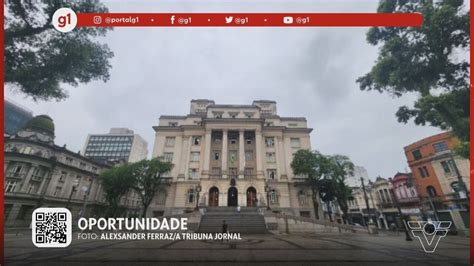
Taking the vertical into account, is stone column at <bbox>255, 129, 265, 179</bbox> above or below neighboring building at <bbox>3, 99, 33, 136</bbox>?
above

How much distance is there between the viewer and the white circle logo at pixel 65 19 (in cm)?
371

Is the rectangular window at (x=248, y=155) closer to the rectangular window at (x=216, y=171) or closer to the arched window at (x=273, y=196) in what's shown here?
the rectangular window at (x=216, y=171)

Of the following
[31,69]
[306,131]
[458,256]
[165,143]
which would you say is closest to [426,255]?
[458,256]

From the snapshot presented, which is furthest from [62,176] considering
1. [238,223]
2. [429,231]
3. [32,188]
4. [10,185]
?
[429,231]

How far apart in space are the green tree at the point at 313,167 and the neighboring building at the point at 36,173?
20.5m

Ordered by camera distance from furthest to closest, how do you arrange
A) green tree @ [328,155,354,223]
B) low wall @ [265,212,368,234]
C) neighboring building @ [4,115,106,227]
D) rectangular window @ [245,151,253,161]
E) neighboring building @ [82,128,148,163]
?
neighboring building @ [82,128,148,163]
rectangular window @ [245,151,253,161]
green tree @ [328,155,354,223]
low wall @ [265,212,368,234]
neighboring building @ [4,115,106,227]

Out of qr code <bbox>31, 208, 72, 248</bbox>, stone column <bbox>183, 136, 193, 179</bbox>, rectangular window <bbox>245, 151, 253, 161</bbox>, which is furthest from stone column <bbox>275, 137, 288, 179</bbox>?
qr code <bbox>31, 208, 72, 248</bbox>

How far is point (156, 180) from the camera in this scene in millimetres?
21641

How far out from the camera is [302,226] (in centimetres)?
1664

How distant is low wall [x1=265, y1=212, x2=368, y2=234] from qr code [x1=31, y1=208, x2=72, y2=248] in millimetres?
14912

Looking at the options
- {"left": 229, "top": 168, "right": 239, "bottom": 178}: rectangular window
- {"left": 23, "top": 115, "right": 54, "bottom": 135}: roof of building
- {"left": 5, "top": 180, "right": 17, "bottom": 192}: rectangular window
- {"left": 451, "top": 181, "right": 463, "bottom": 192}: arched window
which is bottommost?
{"left": 5, "top": 180, "right": 17, "bottom": 192}: rectangular window

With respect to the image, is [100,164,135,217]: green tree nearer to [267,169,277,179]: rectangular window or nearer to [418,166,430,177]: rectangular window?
[267,169,277,179]: rectangular window

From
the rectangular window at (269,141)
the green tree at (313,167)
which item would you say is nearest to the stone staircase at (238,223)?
the green tree at (313,167)

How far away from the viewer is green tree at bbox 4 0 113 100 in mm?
4730
